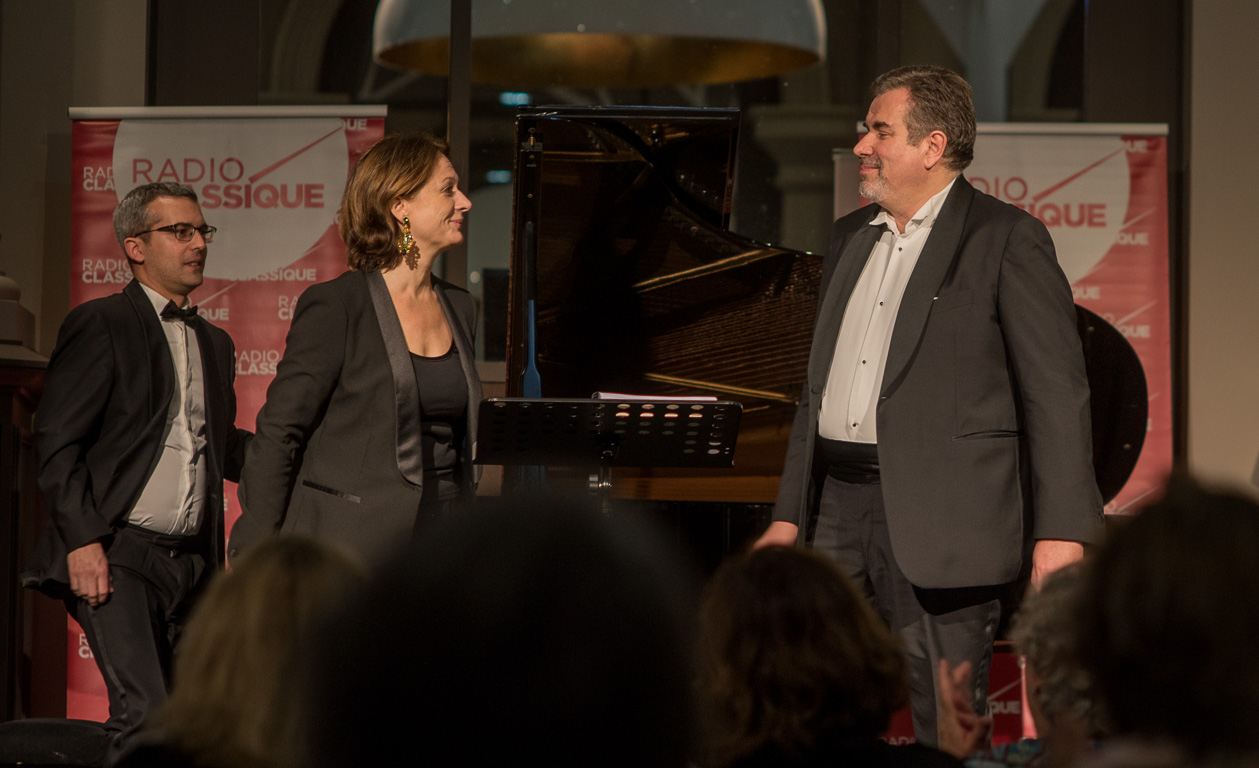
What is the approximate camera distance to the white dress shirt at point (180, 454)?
2.86 meters

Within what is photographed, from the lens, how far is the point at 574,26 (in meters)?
5.75

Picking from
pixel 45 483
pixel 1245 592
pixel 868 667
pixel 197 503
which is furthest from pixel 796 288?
pixel 1245 592

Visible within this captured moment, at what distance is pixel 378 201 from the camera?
2773 mm

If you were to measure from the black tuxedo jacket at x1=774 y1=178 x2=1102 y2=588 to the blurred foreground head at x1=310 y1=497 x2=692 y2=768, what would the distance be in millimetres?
1780

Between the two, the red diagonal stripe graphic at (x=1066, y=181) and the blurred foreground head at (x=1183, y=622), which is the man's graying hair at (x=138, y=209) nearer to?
the blurred foreground head at (x=1183, y=622)

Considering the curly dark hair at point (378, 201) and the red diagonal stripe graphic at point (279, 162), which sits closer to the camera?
the curly dark hair at point (378, 201)

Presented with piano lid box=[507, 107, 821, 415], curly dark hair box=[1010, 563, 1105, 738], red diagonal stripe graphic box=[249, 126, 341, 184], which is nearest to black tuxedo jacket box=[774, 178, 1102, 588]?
curly dark hair box=[1010, 563, 1105, 738]

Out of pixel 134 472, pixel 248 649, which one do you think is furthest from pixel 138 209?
pixel 248 649

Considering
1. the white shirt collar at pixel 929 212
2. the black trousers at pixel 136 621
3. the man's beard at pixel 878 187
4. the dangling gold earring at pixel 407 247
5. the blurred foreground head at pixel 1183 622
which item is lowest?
the black trousers at pixel 136 621

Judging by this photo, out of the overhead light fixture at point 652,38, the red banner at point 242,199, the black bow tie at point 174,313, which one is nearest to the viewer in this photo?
the black bow tie at point 174,313

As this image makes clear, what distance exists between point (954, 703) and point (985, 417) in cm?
68

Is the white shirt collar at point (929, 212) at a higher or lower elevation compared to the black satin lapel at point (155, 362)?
higher

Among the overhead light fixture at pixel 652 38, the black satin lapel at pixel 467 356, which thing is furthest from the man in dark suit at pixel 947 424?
the overhead light fixture at pixel 652 38

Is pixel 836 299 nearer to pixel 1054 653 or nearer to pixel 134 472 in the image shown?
pixel 1054 653
